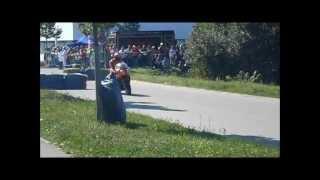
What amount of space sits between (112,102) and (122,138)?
441 millimetres

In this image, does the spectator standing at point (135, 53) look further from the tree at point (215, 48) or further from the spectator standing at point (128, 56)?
the tree at point (215, 48)

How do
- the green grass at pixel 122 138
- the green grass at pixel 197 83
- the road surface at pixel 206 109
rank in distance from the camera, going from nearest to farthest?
the green grass at pixel 122 138 < the road surface at pixel 206 109 < the green grass at pixel 197 83

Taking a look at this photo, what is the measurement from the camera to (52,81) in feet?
24.8

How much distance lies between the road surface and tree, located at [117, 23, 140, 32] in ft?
1.95

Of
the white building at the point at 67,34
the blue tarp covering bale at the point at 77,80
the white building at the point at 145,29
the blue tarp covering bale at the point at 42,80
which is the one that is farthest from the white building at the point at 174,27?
the blue tarp covering bale at the point at 42,80

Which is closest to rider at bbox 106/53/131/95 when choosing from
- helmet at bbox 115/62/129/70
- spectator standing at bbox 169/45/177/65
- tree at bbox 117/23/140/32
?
helmet at bbox 115/62/129/70

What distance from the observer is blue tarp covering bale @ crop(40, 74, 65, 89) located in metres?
7.37

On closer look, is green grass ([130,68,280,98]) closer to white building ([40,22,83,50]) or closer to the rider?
the rider

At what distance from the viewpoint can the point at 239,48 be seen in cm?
821

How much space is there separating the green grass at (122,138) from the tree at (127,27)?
2.93 feet

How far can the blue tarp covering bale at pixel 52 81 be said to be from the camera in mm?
7371

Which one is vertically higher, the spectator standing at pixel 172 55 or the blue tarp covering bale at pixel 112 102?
the spectator standing at pixel 172 55
